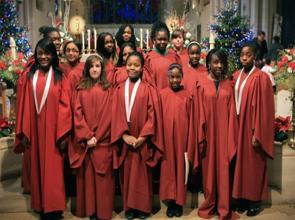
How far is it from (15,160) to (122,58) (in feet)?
6.21

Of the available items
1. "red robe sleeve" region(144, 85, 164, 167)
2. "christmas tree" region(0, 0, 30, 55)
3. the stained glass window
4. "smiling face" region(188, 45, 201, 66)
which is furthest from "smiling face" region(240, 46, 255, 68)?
the stained glass window

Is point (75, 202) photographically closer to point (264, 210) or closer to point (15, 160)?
point (15, 160)

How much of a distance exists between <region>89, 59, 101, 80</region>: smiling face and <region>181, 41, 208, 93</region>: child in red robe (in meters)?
1.10

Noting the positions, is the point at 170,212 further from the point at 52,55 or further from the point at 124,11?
the point at 124,11

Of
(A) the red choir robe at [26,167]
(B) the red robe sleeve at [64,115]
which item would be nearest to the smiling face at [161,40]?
(B) the red robe sleeve at [64,115]

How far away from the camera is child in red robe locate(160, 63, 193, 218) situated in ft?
13.4

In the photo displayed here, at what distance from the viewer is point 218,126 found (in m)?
4.08

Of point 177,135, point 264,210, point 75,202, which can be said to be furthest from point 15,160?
point 264,210

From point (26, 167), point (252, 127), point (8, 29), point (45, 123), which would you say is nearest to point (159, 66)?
point (252, 127)

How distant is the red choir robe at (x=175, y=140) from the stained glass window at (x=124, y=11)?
16.8 meters

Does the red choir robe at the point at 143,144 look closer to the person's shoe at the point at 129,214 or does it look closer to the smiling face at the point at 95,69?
the person's shoe at the point at 129,214

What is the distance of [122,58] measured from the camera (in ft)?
15.5

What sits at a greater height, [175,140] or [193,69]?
[193,69]

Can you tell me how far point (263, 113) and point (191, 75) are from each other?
1077 millimetres
